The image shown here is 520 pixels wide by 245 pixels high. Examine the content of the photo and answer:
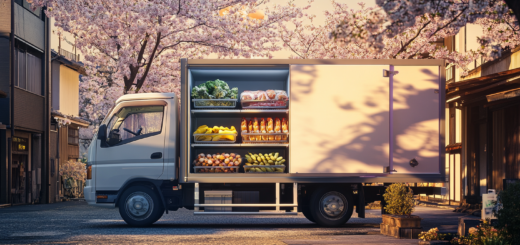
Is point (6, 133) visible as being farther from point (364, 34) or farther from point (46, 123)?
point (364, 34)

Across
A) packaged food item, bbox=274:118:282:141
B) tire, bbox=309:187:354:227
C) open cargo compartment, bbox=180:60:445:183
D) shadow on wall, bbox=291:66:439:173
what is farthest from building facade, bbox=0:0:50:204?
shadow on wall, bbox=291:66:439:173

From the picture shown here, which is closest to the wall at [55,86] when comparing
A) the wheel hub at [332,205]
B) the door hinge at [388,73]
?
the wheel hub at [332,205]

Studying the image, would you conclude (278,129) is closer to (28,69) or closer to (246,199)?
(246,199)

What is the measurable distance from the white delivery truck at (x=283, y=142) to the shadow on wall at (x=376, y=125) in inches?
0.8

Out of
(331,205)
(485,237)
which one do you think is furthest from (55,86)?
(485,237)

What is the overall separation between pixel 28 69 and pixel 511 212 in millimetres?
22760

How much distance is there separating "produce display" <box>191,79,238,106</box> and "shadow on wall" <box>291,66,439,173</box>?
1403 millimetres

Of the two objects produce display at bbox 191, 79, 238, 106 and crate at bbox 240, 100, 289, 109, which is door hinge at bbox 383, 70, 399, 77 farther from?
produce display at bbox 191, 79, 238, 106

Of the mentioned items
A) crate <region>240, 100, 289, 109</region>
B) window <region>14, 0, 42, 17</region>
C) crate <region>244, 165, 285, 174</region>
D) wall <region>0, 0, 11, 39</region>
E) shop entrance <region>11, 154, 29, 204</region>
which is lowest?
shop entrance <region>11, 154, 29, 204</region>

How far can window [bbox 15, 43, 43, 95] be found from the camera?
982 inches

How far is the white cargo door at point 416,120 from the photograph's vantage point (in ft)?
39.7

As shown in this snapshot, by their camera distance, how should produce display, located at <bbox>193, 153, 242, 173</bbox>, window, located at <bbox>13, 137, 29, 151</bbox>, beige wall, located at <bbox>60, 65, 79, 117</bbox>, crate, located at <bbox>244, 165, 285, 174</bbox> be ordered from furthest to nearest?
beige wall, located at <bbox>60, 65, 79, 117</bbox>, window, located at <bbox>13, 137, 29, 151</bbox>, produce display, located at <bbox>193, 153, 242, 173</bbox>, crate, located at <bbox>244, 165, 285, 174</bbox>

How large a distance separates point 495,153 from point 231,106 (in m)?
9.72

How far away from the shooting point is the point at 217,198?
12.2m
